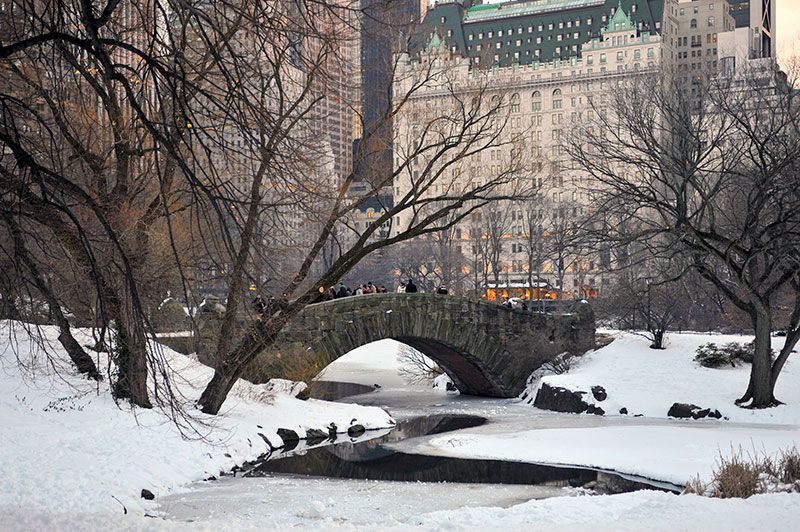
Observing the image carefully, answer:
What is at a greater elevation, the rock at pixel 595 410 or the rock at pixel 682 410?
the rock at pixel 682 410

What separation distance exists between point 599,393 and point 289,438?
453 inches

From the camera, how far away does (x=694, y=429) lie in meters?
27.2

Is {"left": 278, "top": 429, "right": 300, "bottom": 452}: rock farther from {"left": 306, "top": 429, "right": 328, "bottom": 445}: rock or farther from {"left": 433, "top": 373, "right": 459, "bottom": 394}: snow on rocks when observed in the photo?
{"left": 433, "top": 373, "right": 459, "bottom": 394}: snow on rocks

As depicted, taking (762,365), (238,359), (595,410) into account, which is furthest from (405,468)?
(595,410)

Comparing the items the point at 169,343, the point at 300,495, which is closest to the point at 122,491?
the point at 300,495

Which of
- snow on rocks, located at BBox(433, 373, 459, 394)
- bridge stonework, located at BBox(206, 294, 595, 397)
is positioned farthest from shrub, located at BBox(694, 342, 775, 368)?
snow on rocks, located at BBox(433, 373, 459, 394)

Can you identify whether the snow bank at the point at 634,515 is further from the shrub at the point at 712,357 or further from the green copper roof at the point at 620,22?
the green copper roof at the point at 620,22

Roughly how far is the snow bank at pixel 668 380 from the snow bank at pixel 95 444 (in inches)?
447

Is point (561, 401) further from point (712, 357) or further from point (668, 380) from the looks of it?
point (712, 357)

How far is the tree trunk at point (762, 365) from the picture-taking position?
1126 inches

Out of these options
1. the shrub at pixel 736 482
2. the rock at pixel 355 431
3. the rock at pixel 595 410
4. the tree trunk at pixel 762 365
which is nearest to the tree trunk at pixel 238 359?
the rock at pixel 355 431

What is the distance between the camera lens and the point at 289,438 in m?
25.7

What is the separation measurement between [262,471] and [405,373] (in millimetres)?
26311

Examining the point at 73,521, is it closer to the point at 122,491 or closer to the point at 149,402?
the point at 122,491
